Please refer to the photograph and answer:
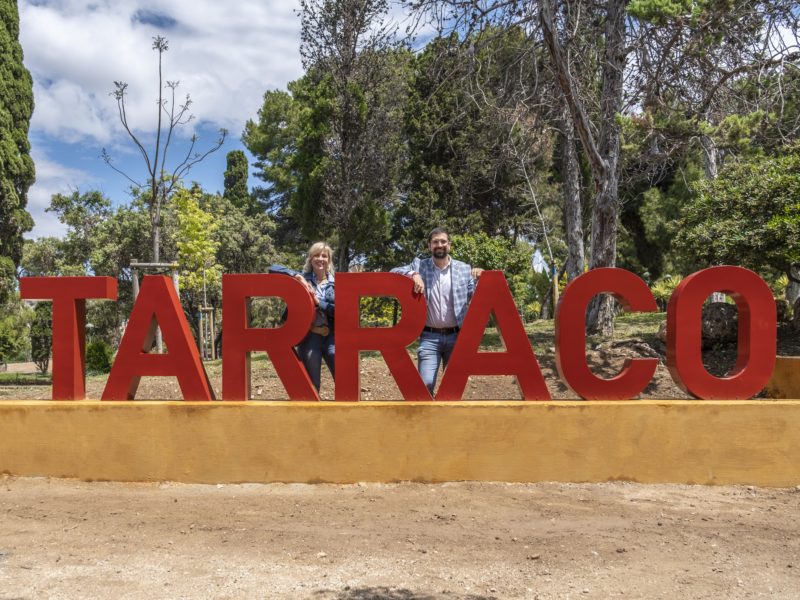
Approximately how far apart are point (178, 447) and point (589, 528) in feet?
10.4

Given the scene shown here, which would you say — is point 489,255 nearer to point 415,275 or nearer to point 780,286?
point 780,286

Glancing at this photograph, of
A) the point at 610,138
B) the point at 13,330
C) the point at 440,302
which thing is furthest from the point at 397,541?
Result: the point at 13,330

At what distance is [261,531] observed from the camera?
4.27 metres

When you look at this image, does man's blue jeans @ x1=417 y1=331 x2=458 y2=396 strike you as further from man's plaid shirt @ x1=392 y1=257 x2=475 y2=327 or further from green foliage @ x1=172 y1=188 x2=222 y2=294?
green foliage @ x1=172 y1=188 x2=222 y2=294

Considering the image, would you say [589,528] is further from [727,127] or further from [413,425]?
[727,127]

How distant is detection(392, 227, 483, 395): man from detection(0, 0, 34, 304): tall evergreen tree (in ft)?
52.0

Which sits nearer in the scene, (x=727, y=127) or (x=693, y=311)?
(x=693, y=311)

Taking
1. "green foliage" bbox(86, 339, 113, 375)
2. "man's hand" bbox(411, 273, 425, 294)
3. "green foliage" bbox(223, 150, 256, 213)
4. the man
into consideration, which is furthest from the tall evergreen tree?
"green foliage" bbox(223, 150, 256, 213)

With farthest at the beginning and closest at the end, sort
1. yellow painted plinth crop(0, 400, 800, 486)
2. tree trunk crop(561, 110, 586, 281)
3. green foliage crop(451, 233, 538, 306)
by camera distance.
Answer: green foliage crop(451, 233, 538, 306) → tree trunk crop(561, 110, 586, 281) → yellow painted plinth crop(0, 400, 800, 486)

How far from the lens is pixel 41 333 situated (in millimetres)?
20875

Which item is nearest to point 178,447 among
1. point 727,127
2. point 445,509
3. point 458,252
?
point 445,509

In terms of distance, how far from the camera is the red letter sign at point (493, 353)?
18.0 ft

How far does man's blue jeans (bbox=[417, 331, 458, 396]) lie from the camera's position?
18.6ft

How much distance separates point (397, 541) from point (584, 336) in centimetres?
236
